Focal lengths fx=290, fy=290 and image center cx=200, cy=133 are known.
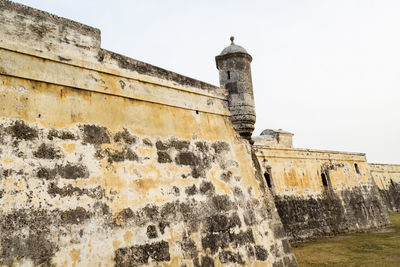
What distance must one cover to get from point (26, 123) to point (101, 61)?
150 cm

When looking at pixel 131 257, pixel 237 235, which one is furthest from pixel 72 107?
pixel 237 235

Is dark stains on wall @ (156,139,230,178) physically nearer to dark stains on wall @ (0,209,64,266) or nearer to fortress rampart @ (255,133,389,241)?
dark stains on wall @ (0,209,64,266)

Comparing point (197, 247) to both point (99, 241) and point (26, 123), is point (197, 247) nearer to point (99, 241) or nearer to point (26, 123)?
point (99, 241)

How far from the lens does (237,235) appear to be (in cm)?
503

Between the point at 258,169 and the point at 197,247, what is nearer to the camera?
the point at 197,247

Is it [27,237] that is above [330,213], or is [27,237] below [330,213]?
above

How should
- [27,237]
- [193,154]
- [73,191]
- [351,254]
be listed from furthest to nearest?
1. [351,254]
2. [193,154]
3. [73,191]
4. [27,237]

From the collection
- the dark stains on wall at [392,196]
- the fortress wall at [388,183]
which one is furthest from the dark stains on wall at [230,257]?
the dark stains on wall at [392,196]

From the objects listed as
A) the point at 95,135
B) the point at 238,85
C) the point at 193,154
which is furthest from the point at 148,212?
the point at 238,85

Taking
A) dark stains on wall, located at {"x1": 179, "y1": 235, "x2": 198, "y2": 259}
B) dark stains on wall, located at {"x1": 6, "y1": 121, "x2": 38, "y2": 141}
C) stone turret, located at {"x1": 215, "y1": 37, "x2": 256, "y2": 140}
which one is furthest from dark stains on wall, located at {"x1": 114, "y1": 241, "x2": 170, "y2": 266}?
stone turret, located at {"x1": 215, "y1": 37, "x2": 256, "y2": 140}

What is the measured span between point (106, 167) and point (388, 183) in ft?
103

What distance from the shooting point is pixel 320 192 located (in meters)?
15.3

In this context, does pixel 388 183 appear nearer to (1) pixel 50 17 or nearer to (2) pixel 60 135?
(2) pixel 60 135

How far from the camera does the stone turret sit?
6305mm
